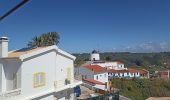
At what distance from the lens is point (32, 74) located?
25.4 metres

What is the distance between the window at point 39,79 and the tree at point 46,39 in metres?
33.0

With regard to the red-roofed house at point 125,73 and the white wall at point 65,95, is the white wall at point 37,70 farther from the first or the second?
the red-roofed house at point 125,73

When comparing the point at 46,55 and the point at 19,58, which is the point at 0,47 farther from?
the point at 46,55

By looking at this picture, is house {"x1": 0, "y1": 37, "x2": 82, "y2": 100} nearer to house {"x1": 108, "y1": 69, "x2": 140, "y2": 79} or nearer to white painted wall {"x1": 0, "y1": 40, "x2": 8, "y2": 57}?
white painted wall {"x1": 0, "y1": 40, "x2": 8, "y2": 57}

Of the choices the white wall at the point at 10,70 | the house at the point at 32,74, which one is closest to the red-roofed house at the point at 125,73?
the house at the point at 32,74

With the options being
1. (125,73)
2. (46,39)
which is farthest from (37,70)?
(125,73)

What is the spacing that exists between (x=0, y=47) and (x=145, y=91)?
203 ft

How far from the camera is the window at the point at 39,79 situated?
85.0 feet

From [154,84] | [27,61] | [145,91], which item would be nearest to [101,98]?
[27,61]

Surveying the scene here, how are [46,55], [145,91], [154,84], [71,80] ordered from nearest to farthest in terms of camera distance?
[46,55]
[71,80]
[145,91]
[154,84]

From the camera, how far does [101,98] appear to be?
31328 mm

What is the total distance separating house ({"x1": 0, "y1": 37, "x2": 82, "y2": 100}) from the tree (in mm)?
30508

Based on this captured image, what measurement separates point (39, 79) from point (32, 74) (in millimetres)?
1391

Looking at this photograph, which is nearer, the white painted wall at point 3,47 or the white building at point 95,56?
the white painted wall at point 3,47
